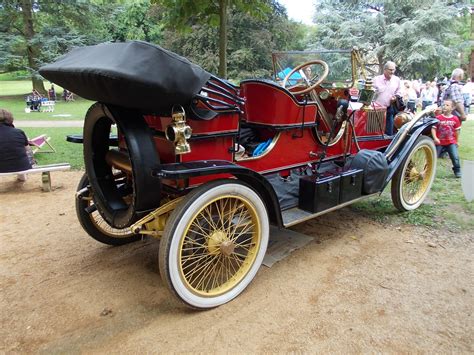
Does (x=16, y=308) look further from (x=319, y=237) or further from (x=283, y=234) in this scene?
(x=319, y=237)

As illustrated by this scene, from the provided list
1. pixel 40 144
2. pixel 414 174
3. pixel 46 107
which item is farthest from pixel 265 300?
pixel 46 107

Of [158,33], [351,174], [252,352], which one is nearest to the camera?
[252,352]

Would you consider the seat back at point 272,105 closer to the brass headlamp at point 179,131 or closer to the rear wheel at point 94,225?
the brass headlamp at point 179,131

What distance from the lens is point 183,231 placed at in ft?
8.44

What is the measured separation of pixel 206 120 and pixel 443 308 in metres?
2.19

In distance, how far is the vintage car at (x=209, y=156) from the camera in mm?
2447

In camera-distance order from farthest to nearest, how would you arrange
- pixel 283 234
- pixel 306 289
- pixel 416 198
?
pixel 416 198 → pixel 283 234 → pixel 306 289

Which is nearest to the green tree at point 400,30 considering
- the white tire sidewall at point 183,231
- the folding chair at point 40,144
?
the folding chair at point 40,144

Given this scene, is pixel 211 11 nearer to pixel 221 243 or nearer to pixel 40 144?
pixel 40 144

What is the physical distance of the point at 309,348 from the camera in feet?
7.96

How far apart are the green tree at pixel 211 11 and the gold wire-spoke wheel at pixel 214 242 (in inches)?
151

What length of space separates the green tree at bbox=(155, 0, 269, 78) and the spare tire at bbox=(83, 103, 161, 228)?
3.32m

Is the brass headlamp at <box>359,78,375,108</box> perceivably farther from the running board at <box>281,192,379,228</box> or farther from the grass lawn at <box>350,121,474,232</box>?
the grass lawn at <box>350,121,474,232</box>

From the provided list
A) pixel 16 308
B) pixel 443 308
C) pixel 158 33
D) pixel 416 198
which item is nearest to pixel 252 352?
pixel 443 308
